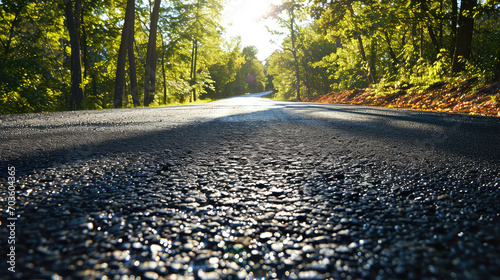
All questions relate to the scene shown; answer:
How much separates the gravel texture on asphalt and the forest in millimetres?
7814

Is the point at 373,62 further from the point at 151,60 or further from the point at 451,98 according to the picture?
the point at 151,60

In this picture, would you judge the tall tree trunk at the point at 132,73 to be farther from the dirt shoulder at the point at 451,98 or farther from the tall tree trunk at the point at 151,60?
the dirt shoulder at the point at 451,98

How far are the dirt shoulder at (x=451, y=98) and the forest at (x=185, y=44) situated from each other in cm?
22

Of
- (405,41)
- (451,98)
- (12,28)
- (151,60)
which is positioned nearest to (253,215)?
(451,98)

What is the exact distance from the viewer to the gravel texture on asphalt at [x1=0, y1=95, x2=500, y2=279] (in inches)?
28.5

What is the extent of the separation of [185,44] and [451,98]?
19.4 metres

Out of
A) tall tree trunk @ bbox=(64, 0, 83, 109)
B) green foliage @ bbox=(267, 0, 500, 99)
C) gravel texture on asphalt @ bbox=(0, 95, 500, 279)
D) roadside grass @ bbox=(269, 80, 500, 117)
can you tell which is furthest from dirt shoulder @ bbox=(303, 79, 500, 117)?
tall tree trunk @ bbox=(64, 0, 83, 109)

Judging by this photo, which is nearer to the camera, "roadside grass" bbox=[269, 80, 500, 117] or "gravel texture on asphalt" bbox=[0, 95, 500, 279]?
"gravel texture on asphalt" bbox=[0, 95, 500, 279]

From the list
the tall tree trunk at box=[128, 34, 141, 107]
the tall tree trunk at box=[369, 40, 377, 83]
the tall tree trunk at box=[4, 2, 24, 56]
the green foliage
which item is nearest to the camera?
the green foliage

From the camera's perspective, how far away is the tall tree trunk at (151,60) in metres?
17.5

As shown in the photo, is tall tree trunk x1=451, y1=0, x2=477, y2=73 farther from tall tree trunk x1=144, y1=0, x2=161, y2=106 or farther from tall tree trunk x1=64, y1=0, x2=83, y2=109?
tall tree trunk x1=144, y1=0, x2=161, y2=106

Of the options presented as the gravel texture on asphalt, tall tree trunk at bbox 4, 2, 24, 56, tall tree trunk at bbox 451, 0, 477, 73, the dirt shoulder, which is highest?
tall tree trunk at bbox 4, 2, 24, 56

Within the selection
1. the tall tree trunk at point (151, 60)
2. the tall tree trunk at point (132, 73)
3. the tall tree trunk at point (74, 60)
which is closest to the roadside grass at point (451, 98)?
the tall tree trunk at point (132, 73)

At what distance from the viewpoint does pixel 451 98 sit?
353 inches
